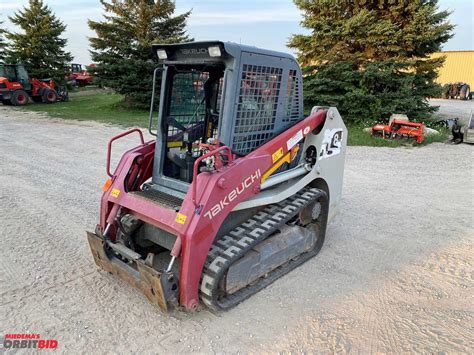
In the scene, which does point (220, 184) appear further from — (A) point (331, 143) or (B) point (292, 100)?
(A) point (331, 143)

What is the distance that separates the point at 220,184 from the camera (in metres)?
3.18

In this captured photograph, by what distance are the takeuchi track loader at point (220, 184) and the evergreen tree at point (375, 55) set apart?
32.3 ft

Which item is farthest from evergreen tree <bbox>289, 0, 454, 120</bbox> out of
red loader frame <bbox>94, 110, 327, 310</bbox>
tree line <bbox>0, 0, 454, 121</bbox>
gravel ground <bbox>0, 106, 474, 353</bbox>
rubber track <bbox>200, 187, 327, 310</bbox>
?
red loader frame <bbox>94, 110, 327, 310</bbox>

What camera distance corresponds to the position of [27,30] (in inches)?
1011

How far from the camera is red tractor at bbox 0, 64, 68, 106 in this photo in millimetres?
20859

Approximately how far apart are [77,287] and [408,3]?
14.1m

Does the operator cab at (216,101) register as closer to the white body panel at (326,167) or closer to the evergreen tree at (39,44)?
the white body panel at (326,167)

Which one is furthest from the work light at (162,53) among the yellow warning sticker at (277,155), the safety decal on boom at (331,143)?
the safety decal on boom at (331,143)

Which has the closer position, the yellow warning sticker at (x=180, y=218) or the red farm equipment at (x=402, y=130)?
the yellow warning sticker at (x=180, y=218)

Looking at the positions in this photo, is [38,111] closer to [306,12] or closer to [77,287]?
[306,12]

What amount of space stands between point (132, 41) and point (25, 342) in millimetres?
19122

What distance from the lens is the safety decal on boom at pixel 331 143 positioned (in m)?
4.47

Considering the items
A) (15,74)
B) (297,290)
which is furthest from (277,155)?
(15,74)

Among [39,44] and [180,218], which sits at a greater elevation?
[39,44]
